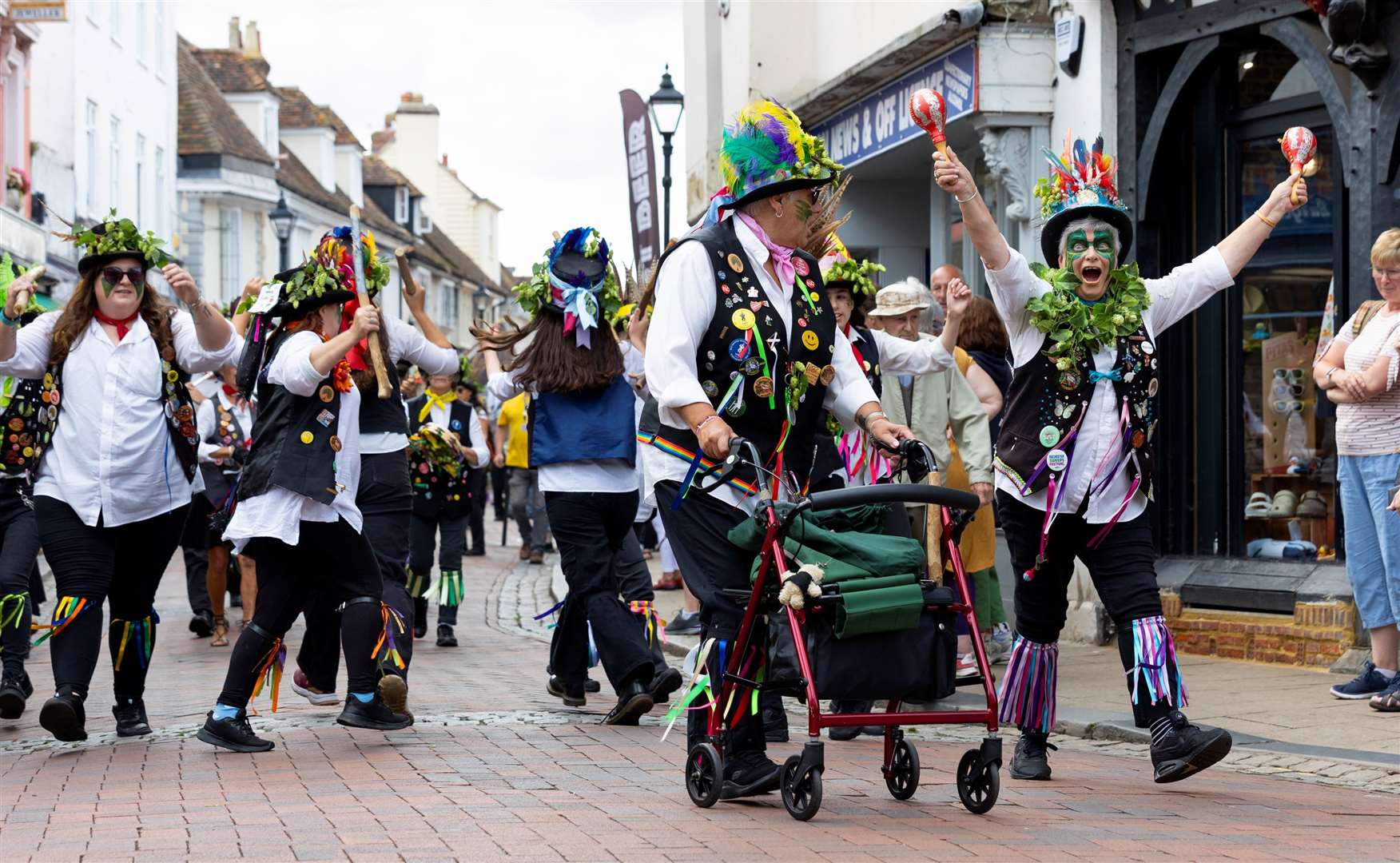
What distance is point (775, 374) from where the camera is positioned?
20.2ft

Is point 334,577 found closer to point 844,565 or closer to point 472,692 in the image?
point 472,692

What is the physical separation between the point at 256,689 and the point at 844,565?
10.1 feet

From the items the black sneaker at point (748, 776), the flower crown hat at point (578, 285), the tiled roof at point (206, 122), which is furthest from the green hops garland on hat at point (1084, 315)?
the tiled roof at point (206, 122)

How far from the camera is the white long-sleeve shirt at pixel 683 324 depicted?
5953 millimetres

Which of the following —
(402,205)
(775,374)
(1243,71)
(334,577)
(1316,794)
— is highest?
(402,205)

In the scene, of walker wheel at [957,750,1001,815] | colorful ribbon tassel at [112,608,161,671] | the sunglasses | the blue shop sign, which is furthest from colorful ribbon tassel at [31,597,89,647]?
the blue shop sign

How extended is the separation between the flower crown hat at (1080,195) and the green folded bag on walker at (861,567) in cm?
171

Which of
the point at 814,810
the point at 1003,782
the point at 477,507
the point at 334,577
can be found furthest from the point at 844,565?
the point at 477,507

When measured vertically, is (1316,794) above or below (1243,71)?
below

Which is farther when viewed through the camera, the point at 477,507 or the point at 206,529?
the point at 477,507

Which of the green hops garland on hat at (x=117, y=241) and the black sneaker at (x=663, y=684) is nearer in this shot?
the green hops garland on hat at (x=117, y=241)

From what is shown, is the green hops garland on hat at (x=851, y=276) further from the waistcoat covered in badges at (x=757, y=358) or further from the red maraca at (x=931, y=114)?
the red maraca at (x=931, y=114)

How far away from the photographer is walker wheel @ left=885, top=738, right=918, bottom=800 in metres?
5.98

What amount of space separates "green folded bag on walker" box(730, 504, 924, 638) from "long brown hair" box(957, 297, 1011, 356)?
4072mm
